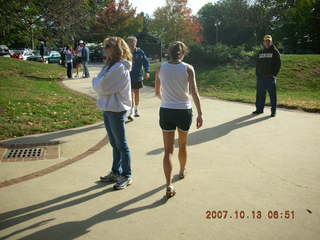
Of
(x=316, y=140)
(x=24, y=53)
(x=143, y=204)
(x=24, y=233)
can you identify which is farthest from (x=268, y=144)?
(x=24, y=53)

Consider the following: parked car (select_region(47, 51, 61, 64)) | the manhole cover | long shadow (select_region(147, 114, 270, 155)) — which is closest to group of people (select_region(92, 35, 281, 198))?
long shadow (select_region(147, 114, 270, 155))

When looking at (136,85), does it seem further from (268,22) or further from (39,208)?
(268,22)

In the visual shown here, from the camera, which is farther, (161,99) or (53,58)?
(53,58)

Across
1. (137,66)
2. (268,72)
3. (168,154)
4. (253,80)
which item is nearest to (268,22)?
(253,80)

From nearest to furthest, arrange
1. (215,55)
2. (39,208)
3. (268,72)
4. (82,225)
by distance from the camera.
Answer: (82,225), (39,208), (268,72), (215,55)

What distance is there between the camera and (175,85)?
4.25m

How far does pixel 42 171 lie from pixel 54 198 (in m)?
1.00

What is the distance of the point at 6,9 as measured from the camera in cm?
2136

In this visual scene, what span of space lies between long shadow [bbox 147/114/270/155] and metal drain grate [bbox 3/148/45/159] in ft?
5.92

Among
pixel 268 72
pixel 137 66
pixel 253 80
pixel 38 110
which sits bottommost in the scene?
pixel 38 110

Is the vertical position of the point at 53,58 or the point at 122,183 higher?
the point at 53,58

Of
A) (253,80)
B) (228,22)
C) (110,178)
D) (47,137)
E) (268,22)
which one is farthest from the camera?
(228,22)

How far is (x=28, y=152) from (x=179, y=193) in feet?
9.80

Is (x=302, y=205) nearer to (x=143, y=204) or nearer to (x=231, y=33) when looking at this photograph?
(x=143, y=204)
